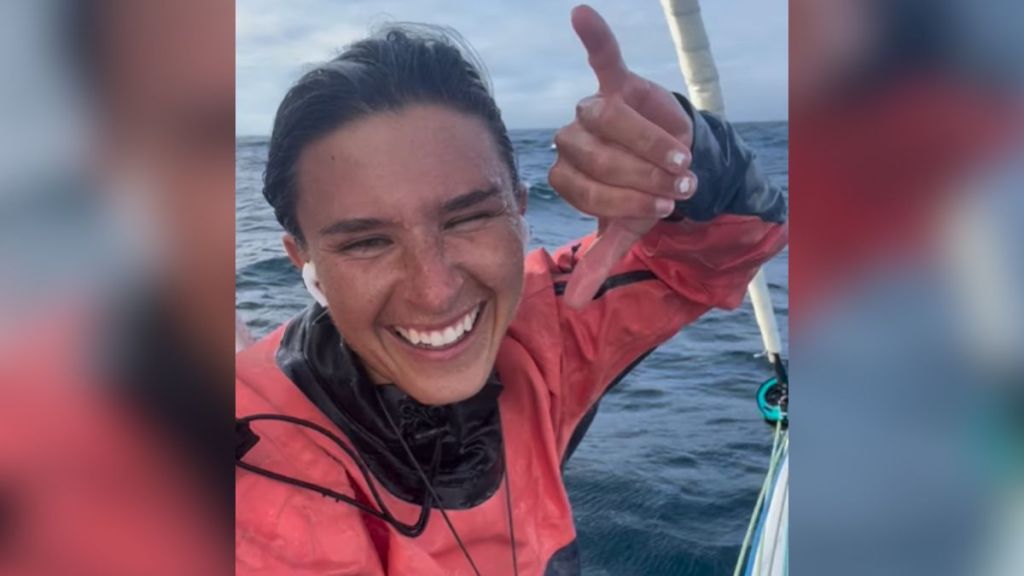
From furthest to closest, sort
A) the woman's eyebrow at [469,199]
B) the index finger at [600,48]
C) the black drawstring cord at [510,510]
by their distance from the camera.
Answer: the black drawstring cord at [510,510] → the woman's eyebrow at [469,199] → the index finger at [600,48]

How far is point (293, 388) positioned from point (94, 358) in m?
0.41

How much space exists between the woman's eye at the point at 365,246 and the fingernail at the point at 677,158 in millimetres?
371

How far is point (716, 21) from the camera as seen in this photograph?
1.11m

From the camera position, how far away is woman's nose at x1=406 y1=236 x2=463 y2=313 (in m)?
1.14

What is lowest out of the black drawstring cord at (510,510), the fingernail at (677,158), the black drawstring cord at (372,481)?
the black drawstring cord at (510,510)

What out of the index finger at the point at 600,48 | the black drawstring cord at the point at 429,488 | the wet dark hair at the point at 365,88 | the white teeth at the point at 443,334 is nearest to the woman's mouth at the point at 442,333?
the white teeth at the point at 443,334

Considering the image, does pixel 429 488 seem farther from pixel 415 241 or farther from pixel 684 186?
pixel 684 186

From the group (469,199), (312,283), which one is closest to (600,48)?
(469,199)

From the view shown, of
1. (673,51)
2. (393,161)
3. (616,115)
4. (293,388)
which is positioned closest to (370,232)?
(393,161)

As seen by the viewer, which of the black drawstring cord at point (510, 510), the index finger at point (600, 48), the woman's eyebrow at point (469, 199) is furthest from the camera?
the black drawstring cord at point (510, 510)

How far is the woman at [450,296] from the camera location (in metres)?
1.11

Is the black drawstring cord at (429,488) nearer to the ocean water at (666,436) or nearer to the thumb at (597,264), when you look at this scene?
the ocean water at (666,436)

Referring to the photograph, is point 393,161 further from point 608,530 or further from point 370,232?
point 608,530

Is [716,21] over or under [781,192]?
over
